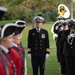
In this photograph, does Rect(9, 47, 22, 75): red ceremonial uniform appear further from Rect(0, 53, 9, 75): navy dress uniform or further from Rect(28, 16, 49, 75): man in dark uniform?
Rect(28, 16, 49, 75): man in dark uniform

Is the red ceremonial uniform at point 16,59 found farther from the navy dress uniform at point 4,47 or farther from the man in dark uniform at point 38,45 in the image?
the man in dark uniform at point 38,45

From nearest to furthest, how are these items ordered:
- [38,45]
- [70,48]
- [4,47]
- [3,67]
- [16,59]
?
[3,67], [4,47], [16,59], [70,48], [38,45]

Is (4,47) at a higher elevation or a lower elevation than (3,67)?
higher

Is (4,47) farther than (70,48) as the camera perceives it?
No

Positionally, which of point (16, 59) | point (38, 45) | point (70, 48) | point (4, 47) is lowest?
point (70, 48)

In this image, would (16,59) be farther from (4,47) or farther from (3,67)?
(3,67)

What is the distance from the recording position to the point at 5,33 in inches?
175

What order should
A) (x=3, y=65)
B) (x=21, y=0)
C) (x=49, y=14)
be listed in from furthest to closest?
(x=49, y=14) < (x=21, y=0) < (x=3, y=65)

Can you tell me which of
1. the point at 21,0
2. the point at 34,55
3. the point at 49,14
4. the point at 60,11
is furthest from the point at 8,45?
the point at 49,14

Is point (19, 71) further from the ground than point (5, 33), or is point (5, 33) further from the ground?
point (5, 33)

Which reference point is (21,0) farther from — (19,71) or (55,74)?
(19,71)

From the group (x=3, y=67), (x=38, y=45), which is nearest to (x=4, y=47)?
(x=3, y=67)

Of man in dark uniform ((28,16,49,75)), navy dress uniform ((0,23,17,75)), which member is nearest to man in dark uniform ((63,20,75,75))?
man in dark uniform ((28,16,49,75))

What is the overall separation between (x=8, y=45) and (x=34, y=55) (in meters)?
5.22
